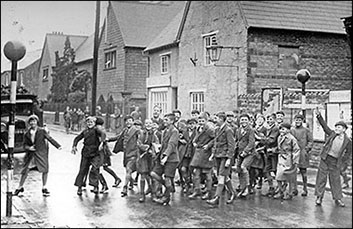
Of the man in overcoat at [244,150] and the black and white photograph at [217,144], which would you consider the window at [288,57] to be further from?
the man in overcoat at [244,150]

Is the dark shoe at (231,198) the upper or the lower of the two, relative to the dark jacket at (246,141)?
lower

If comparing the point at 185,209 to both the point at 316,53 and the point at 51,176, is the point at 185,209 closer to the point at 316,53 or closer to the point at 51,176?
the point at 51,176

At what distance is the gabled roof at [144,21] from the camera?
27.0 metres

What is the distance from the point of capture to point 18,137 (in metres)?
11.5

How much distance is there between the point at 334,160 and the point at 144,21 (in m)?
23.3

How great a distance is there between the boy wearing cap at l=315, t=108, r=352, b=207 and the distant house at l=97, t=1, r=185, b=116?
19904 millimetres

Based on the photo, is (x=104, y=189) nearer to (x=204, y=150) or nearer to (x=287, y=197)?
(x=204, y=150)

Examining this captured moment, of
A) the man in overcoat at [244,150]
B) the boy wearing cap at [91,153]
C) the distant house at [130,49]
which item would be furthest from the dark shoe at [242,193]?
the distant house at [130,49]

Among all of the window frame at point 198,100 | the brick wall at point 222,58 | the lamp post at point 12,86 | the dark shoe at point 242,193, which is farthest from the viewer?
the window frame at point 198,100

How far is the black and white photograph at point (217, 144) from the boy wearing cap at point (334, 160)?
0.08 ft

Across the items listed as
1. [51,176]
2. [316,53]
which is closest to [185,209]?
[51,176]

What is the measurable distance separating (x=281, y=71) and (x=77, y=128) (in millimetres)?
7426

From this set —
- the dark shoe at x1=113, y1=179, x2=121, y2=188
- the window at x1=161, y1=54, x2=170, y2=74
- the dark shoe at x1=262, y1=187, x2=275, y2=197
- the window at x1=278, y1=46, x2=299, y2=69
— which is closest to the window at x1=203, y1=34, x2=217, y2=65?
the window at x1=278, y1=46, x2=299, y2=69

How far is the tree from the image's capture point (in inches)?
676
